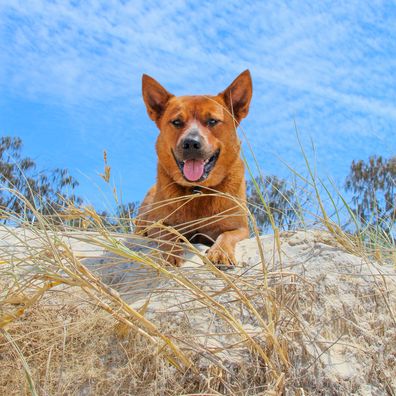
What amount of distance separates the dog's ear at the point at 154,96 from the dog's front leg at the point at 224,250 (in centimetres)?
176

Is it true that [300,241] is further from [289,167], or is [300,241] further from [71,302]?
[71,302]

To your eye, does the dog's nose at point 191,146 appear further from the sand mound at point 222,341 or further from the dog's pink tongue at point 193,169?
the sand mound at point 222,341

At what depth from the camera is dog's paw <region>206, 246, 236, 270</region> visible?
4090 millimetres

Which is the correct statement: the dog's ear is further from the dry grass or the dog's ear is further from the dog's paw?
the dry grass

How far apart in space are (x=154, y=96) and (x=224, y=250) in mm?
2343

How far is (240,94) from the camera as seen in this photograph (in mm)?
5730

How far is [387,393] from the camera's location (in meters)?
3.24

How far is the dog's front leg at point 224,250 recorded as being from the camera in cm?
413

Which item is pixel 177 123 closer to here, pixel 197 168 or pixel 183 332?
pixel 197 168

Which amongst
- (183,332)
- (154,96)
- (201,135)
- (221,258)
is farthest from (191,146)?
(183,332)

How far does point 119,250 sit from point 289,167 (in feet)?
6.08

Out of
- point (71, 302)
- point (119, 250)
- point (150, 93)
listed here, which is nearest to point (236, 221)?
point (150, 93)

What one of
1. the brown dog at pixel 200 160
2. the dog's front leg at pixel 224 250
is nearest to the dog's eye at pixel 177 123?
the brown dog at pixel 200 160

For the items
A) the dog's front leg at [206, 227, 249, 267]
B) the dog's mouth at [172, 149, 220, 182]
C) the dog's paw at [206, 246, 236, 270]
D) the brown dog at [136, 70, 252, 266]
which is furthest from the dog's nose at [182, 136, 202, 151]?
the dog's paw at [206, 246, 236, 270]
